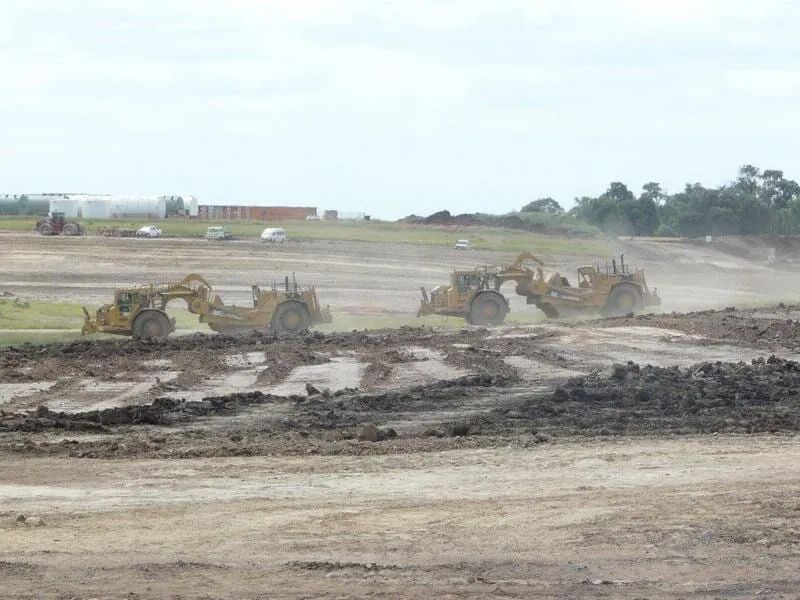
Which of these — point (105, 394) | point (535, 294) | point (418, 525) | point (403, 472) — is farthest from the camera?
point (535, 294)

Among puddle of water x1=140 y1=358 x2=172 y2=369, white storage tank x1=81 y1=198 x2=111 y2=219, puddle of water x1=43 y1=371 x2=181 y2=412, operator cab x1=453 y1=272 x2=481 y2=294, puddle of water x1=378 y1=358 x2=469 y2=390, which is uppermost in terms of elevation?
white storage tank x1=81 y1=198 x2=111 y2=219

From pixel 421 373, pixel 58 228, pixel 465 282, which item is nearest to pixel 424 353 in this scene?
pixel 421 373

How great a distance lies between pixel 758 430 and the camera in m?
17.2

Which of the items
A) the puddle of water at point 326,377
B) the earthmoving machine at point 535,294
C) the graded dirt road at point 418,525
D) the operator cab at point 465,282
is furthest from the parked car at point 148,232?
the graded dirt road at point 418,525

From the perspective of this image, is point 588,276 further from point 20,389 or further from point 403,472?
point 403,472

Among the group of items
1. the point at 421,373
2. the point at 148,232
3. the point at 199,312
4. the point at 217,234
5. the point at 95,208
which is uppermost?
the point at 95,208

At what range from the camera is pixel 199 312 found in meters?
38.8

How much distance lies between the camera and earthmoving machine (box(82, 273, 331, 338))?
3744 cm

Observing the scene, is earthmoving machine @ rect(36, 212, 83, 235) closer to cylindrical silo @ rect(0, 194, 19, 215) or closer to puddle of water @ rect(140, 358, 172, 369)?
cylindrical silo @ rect(0, 194, 19, 215)

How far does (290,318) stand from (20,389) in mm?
13983

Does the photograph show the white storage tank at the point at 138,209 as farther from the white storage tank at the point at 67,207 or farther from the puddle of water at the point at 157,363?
the puddle of water at the point at 157,363

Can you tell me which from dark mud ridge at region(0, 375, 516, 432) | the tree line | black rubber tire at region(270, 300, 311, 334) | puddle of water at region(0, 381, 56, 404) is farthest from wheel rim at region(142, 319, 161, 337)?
the tree line

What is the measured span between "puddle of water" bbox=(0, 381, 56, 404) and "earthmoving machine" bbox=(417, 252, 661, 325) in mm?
17101

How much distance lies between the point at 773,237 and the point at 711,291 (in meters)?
35.8
